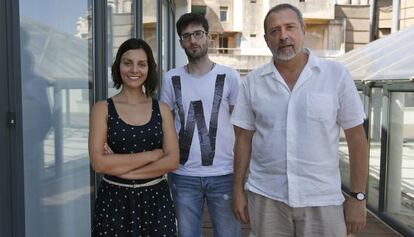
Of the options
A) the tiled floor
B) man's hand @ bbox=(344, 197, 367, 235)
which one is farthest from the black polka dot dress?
the tiled floor

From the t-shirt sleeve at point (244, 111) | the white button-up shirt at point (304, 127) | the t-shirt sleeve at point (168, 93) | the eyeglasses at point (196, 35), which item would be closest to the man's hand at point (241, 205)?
the white button-up shirt at point (304, 127)

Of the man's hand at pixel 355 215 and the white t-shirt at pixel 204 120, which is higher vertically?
the white t-shirt at pixel 204 120

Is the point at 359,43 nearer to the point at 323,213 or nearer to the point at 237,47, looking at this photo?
the point at 237,47

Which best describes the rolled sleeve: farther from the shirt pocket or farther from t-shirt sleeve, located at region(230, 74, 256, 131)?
the shirt pocket

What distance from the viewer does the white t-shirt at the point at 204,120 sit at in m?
2.67

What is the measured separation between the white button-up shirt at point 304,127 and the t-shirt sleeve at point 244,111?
0.05 metres

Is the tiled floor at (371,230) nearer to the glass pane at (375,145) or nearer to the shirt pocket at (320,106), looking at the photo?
the glass pane at (375,145)

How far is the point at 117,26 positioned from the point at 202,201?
1.57m

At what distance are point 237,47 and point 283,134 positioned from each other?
37.4 metres

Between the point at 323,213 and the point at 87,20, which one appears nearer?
the point at 323,213

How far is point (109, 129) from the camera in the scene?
2146mm

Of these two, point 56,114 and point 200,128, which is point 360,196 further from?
point 56,114

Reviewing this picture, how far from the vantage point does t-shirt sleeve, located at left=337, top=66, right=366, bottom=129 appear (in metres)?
2.17

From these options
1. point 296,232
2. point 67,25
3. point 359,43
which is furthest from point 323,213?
point 359,43
